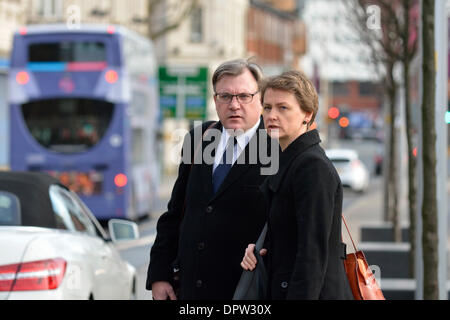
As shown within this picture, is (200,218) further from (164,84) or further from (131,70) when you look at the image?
(164,84)

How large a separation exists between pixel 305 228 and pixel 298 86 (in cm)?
55

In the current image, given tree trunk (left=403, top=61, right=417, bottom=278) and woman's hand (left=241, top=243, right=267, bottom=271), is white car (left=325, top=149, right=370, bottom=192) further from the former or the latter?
woman's hand (left=241, top=243, right=267, bottom=271)

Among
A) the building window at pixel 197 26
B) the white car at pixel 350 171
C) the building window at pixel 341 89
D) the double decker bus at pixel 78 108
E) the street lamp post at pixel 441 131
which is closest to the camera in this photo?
the street lamp post at pixel 441 131

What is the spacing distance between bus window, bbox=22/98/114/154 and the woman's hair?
18292mm

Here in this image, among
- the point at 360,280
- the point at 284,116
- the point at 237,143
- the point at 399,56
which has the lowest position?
the point at 360,280

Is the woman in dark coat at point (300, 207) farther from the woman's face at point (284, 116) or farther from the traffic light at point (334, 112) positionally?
the traffic light at point (334, 112)

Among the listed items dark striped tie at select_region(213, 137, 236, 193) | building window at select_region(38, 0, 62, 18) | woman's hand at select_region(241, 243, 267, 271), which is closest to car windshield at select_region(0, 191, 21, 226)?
dark striped tie at select_region(213, 137, 236, 193)

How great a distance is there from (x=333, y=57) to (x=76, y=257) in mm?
25544

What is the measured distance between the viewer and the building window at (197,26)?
66500 mm

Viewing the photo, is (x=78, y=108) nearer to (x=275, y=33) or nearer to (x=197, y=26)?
(x=197, y=26)

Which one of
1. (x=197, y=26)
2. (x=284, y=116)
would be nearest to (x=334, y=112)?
(x=197, y=26)

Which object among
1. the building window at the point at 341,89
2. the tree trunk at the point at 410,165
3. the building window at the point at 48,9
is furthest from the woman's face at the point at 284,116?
the building window at the point at 341,89

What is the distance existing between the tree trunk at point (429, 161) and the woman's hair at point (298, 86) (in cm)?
437

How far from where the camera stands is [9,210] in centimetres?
737
